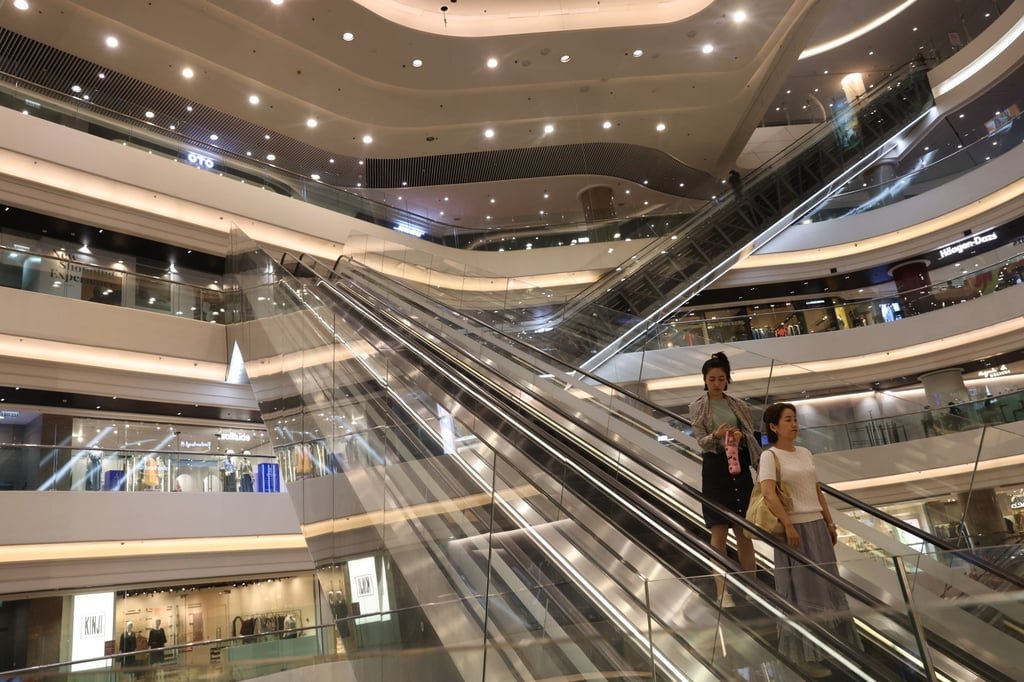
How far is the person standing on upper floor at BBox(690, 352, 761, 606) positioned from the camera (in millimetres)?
4172

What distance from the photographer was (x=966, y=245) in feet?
64.4

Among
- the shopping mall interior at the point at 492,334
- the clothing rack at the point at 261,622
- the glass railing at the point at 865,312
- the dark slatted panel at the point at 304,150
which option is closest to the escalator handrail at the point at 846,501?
the shopping mall interior at the point at 492,334

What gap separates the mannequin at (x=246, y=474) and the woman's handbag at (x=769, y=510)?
1095cm

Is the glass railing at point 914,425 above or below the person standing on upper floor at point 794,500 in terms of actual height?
above

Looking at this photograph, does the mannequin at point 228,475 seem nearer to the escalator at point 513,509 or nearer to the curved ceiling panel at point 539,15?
the escalator at point 513,509

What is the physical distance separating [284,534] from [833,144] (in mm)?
14180

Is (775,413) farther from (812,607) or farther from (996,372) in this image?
(996,372)

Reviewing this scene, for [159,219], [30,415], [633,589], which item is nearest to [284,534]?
[30,415]

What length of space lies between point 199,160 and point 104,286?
13.0 feet

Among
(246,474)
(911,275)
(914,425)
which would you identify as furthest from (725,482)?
(911,275)

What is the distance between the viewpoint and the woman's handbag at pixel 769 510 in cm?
363

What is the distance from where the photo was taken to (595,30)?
52.4 ft

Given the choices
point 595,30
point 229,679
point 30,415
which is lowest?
point 229,679

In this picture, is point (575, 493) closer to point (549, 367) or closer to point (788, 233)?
point (549, 367)
